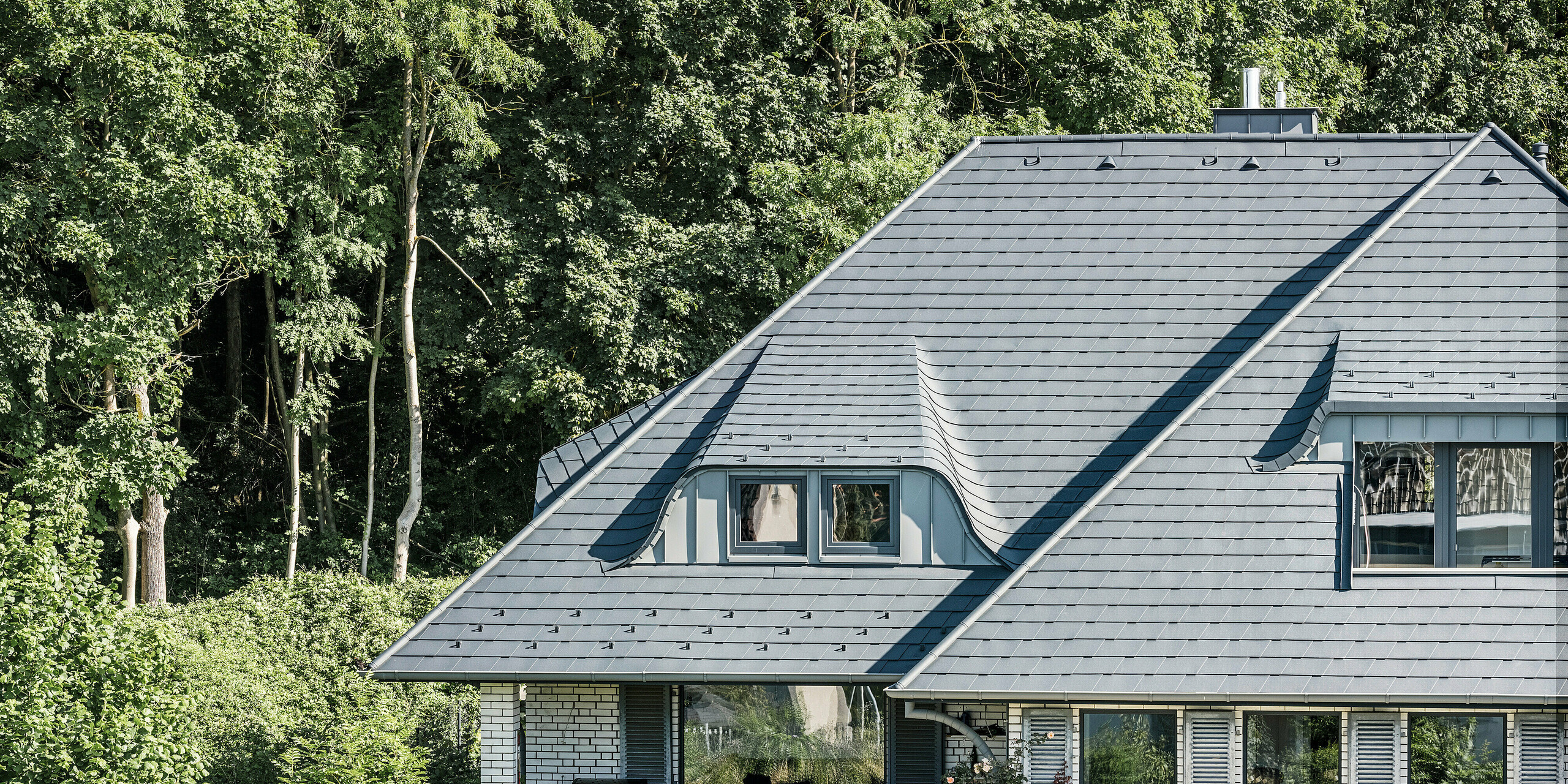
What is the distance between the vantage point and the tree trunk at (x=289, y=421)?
30344 millimetres

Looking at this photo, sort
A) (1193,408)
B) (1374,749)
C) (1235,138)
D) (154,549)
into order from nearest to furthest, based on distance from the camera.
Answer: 1. (1374,749)
2. (1193,408)
3. (1235,138)
4. (154,549)

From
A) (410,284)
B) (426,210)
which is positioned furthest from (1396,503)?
(426,210)

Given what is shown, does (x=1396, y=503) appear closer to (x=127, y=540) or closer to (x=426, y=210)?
(x=426, y=210)

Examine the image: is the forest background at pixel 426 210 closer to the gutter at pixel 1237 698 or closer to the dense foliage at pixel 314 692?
the dense foliage at pixel 314 692

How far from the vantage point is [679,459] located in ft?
50.5

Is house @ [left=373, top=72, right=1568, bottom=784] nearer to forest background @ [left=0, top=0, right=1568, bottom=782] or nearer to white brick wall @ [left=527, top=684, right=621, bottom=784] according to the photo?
white brick wall @ [left=527, top=684, right=621, bottom=784]

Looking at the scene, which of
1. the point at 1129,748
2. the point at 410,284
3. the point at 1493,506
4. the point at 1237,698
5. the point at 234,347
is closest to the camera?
the point at 1237,698

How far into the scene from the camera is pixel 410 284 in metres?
29.1

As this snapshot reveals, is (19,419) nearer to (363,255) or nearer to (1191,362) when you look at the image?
(363,255)

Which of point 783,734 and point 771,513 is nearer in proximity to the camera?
point 771,513

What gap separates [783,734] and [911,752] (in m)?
1.38

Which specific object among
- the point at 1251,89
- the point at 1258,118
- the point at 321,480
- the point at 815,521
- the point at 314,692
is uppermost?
the point at 1251,89

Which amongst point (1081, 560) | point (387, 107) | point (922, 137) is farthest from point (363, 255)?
point (1081, 560)

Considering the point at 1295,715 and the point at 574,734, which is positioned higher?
the point at 1295,715
